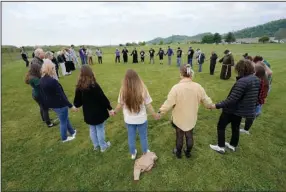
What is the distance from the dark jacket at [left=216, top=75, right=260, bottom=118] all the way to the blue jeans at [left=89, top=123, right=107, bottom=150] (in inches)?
99.1

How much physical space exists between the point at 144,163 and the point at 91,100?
1677 millimetres

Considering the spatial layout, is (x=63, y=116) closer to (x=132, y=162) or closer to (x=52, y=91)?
(x=52, y=91)

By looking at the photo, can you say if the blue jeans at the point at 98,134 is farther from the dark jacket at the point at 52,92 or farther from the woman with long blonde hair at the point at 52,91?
the dark jacket at the point at 52,92

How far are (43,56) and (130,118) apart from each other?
16.2 feet

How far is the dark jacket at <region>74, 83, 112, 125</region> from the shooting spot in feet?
10.7

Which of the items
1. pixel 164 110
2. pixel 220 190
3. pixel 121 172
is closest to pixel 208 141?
pixel 220 190

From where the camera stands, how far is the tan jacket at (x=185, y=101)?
292 cm

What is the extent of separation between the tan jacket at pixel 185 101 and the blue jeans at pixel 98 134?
154 cm

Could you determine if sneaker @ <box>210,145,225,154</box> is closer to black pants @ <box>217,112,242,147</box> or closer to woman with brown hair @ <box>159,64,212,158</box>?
black pants @ <box>217,112,242,147</box>

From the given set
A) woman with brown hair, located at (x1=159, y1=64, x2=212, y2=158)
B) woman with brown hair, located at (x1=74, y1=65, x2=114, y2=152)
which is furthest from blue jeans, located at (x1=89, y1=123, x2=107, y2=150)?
woman with brown hair, located at (x1=159, y1=64, x2=212, y2=158)

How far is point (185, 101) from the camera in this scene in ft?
9.71

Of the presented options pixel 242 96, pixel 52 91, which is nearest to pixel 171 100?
pixel 242 96

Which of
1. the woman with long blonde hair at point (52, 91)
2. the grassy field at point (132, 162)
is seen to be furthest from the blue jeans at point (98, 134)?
the woman with long blonde hair at point (52, 91)

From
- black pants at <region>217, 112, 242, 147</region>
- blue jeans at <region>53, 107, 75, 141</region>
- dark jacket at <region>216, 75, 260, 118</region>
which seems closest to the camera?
dark jacket at <region>216, 75, 260, 118</region>
